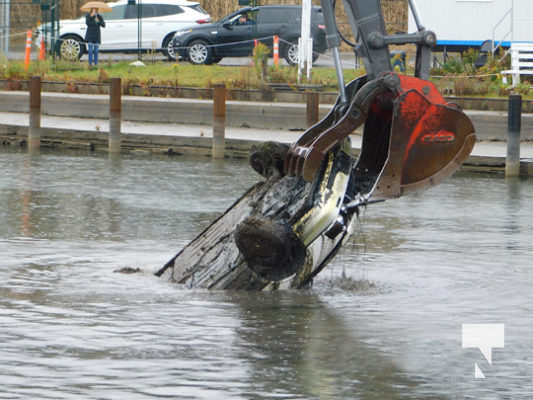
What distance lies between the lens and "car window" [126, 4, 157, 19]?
43281 millimetres

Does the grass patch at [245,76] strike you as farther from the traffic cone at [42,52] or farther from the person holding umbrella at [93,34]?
the person holding umbrella at [93,34]

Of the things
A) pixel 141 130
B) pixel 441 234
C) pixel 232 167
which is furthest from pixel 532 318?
pixel 141 130

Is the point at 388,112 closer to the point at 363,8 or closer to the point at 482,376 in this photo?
the point at 363,8

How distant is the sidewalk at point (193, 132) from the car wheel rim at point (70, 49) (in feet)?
28.8

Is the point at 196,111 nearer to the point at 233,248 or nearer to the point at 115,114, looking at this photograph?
the point at 115,114

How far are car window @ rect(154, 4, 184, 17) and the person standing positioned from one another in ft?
11.2

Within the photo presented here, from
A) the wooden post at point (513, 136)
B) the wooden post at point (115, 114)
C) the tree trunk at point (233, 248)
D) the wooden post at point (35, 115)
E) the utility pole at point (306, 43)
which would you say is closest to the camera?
the tree trunk at point (233, 248)

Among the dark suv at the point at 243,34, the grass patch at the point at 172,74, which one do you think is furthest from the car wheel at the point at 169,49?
the grass patch at the point at 172,74

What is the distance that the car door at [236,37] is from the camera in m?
39.6

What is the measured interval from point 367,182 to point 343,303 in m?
1.05

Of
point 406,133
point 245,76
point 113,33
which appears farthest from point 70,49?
point 406,133

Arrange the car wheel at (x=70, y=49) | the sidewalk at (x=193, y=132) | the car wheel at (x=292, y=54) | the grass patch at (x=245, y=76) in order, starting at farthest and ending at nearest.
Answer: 1. the car wheel at (x=70, y=49)
2. the car wheel at (x=292, y=54)
3. the grass patch at (x=245, y=76)
4. the sidewalk at (x=193, y=132)

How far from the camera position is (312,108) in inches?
992

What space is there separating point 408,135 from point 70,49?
29648 mm
